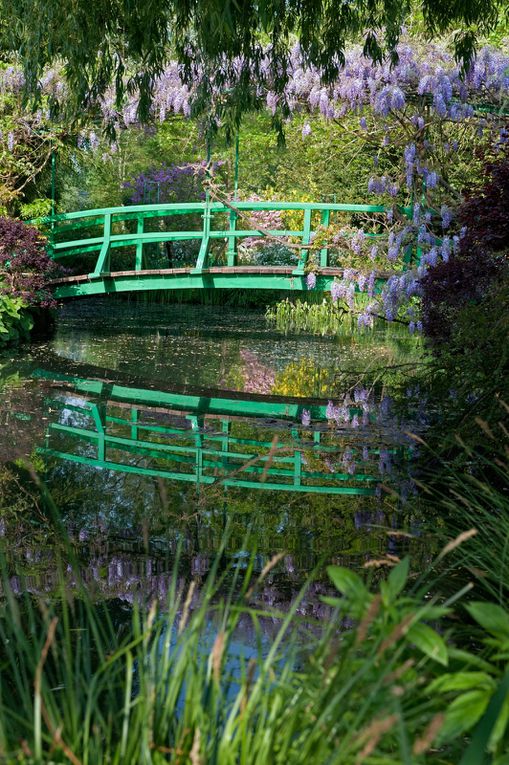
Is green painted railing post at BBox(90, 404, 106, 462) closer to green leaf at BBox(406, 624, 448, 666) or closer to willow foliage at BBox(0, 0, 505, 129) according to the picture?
willow foliage at BBox(0, 0, 505, 129)

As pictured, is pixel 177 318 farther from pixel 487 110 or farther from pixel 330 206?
pixel 487 110

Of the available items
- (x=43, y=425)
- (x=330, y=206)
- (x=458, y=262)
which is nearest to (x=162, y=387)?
(x=43, y=425)

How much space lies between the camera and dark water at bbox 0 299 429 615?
372 cm

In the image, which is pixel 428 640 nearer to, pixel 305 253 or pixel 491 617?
pixel 491 617

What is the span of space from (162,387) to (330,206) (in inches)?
143

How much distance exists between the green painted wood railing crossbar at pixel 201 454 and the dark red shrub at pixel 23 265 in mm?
3948

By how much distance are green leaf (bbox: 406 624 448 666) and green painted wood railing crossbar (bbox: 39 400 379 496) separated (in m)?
2.85

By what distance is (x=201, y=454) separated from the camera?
221 inches

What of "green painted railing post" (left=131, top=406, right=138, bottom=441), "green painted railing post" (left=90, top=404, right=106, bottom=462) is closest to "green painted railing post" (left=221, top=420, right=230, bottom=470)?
"green painted railing post" (left=131, top=406, right=138, bottom=441)

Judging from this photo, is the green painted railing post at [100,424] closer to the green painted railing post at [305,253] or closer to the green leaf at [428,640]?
the green leaf at [428,640]

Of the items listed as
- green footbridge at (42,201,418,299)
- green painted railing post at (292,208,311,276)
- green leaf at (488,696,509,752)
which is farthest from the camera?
green footbridge at (42,201,418,299)

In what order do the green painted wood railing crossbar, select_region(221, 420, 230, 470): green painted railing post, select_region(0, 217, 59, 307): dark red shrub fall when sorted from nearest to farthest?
the green painted wood railing crossbar → select_region(221, 420, 230, 470): green painted railing post → select_region(0, 217, 59, 307): dark red shrub

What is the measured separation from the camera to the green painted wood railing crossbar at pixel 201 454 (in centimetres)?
496

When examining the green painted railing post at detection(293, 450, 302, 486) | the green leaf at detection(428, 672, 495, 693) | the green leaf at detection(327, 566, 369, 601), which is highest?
the green leaf at detection(327, 566, 369, 601)
